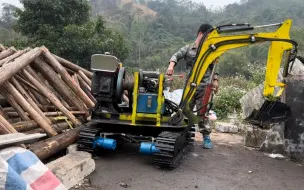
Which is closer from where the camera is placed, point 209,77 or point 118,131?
point 118,131

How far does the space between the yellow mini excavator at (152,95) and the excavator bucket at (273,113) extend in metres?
0.04

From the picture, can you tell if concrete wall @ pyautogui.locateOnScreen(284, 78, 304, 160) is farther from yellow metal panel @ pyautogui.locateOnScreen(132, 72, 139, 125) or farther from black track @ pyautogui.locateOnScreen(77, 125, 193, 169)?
yellow metal panel @ pyautogui.locateOnScreen(132, 72, 139, 125)

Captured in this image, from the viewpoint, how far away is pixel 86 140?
575cm

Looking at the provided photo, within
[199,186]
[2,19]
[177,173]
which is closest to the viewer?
[199,186]

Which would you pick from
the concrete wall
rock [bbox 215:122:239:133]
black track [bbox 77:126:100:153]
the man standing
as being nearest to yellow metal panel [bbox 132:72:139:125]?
black track [bbox 77:126:100:153]

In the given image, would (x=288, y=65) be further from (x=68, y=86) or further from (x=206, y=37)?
(x=68, y=86)

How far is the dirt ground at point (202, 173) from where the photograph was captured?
4.93 meters

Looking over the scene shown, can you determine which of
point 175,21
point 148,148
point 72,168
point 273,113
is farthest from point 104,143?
point 175,21

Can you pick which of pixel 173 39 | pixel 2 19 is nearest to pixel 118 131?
pixel 173 39

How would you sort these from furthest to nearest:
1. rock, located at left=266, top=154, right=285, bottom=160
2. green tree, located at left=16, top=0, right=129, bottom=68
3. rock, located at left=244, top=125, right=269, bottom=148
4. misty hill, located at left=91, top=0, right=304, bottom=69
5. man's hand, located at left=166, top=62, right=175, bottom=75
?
1. misty hill, located at left=91, top=0, right=304, bottom=69
2. green tree, located at left=16, top=0, right=129, bottom=68
3. rock, located at left=244, top=125, right=269, bottom=148
4. rock, located at left=266, top=154, right=285, bottom=160
5. man's hand, located at left=166, top=62, right=175, bottom=75

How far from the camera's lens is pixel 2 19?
48.1 m

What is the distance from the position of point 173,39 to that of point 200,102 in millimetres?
43506

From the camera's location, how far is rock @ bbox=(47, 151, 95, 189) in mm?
4301

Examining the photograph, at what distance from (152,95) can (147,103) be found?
0.16 metres
